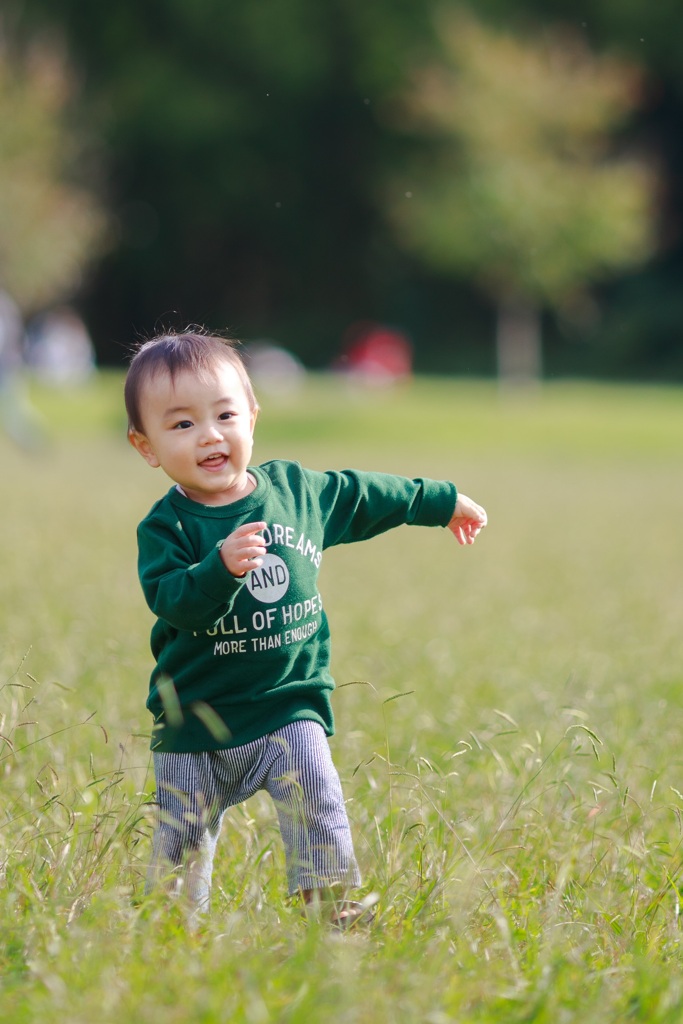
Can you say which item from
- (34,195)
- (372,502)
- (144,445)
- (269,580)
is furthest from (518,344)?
(269,580)

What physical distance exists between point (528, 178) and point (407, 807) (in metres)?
24.4

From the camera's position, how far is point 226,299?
47.7 m

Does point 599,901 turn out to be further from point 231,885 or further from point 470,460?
point 470,460

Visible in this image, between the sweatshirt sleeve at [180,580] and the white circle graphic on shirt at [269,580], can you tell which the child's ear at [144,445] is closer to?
the sweatshirt sleeve at [180,580]

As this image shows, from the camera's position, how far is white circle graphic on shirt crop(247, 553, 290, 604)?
9.78 feet

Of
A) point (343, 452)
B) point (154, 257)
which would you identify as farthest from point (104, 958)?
point (154, 257)

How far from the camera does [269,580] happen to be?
9.83ft

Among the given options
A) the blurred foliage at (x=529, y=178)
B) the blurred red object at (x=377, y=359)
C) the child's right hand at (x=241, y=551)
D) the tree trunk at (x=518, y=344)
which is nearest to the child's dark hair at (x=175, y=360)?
the child's right hand at (x=241, y=551)

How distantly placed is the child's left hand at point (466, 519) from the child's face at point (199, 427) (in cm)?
60

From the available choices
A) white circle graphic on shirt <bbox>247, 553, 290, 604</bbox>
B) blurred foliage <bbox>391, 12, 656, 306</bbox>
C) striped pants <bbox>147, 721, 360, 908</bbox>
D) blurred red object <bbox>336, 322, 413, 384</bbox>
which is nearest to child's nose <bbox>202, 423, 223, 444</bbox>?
white circle graphic on shirt <bbox>247, 553, 290, 604</bbox>

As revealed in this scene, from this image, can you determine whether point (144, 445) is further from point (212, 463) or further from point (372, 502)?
point (372, 502)

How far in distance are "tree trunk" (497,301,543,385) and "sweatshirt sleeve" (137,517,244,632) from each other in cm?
2688

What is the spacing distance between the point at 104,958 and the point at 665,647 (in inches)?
153

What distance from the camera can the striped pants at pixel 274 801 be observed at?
2.84 metres
